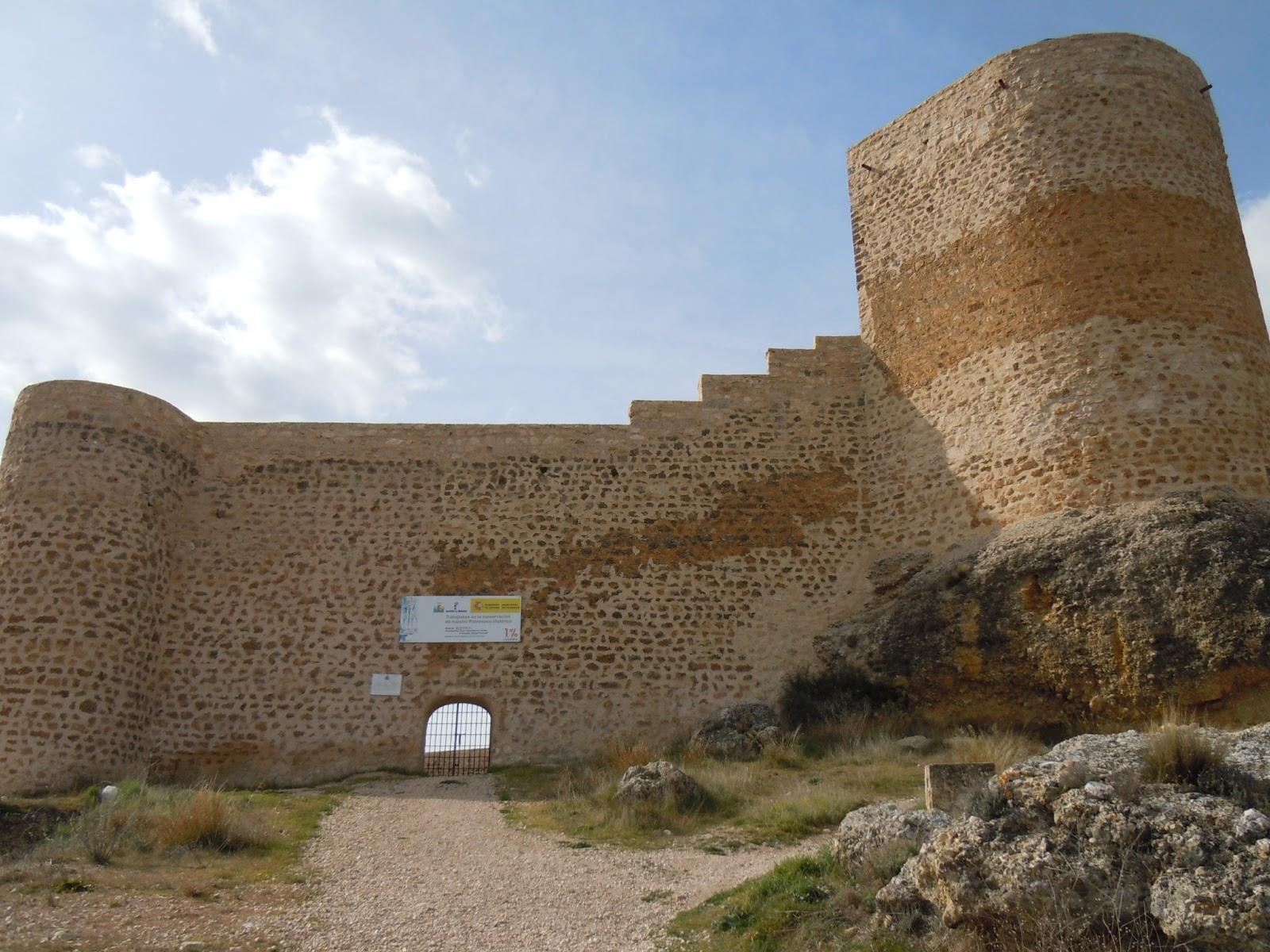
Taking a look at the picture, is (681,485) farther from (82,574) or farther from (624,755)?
(82,574)

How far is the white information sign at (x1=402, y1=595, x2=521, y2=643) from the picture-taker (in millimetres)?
13227

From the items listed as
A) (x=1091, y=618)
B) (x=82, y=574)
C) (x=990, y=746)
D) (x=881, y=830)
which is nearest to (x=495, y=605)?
(x=82, y=574)

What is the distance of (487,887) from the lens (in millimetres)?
6988

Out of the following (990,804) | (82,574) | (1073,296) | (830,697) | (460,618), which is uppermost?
(1073,296)

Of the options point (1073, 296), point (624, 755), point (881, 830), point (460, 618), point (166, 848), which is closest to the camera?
point (881, 830)

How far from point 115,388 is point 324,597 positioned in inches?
153

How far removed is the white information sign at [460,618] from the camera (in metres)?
13.2

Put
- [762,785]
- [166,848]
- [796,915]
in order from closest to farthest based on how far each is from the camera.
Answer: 1. [796,915]
2. [166,848]
3. [762,785]

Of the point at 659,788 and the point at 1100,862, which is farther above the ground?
the point at 659,788

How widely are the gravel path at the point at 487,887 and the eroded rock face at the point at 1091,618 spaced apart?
14.5ft

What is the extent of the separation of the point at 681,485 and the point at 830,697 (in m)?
3.48

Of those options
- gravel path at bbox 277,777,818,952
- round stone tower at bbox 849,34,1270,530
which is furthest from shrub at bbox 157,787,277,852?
round stone tower at bbox 849,34,1270,530

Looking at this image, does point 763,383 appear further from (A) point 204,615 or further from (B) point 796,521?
(A) point 204,615

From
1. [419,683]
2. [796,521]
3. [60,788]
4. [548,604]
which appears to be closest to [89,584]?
[60,788]
